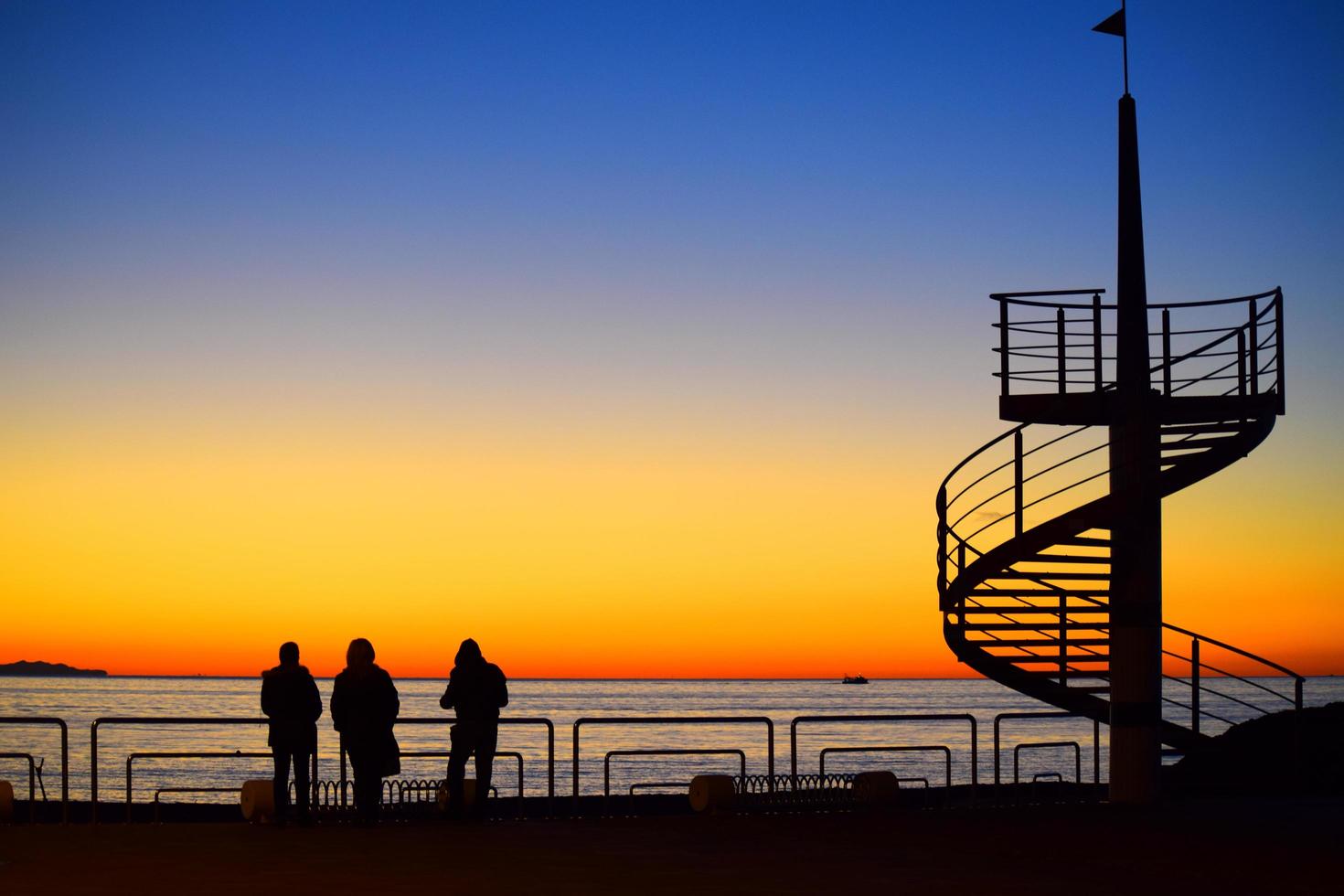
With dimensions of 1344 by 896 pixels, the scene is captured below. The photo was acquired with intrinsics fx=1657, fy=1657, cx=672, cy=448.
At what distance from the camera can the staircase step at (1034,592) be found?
17.8m

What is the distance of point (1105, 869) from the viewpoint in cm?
1148

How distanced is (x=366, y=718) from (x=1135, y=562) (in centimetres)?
816

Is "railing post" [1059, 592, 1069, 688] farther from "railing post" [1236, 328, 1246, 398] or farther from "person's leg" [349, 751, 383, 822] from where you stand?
"person's leg" [349, 751, 383, 822]

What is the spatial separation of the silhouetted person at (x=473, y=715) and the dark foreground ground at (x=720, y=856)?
21.6 inches

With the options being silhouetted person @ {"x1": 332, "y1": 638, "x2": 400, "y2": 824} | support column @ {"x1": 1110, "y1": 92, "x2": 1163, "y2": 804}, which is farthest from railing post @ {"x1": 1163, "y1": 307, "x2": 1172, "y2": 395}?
silhouetted person @ {"x1": 332, "y1": 638, "x2": 400, "y2": 824}

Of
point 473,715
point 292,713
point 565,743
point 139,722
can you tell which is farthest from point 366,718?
point 565,743

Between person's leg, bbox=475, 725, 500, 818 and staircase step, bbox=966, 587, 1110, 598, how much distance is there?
5.74m

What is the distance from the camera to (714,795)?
654 inches

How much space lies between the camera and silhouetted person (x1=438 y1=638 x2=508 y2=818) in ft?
49.9

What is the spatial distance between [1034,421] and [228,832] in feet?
30.4

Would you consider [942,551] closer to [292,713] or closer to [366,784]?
[366,784]

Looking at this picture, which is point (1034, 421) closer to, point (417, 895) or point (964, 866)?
point (964, 866)

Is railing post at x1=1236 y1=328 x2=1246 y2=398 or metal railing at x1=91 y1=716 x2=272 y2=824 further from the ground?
railing post at x1=1236 y1=328 x2=1246 y2=398

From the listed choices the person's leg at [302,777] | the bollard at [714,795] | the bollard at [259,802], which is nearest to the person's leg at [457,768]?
the person's leg at [302,777]
